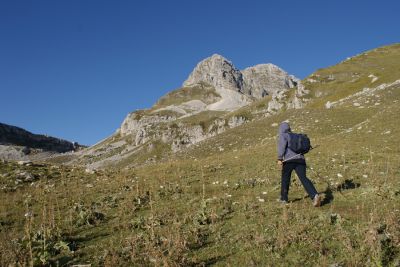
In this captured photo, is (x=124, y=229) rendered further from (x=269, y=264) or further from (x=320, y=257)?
(x=320, y=257)

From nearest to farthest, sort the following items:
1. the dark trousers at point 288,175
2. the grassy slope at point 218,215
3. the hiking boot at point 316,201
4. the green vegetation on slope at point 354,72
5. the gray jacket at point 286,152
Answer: the grassy slope at point 218,215
the hiking boot at point 316,201
the dark trousers at point 288,175
the gray jacket at point 286,152
the green vegetation on slope at point 354,72

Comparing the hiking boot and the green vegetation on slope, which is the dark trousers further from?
the green vegetation on slope

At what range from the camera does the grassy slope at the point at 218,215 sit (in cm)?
1004

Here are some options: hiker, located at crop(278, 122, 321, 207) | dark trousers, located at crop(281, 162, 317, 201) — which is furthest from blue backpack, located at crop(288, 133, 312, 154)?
dark trousers, located at crop(281, 162, 317, 201)

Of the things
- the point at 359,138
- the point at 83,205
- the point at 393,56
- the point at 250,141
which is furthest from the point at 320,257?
the point at 393,56

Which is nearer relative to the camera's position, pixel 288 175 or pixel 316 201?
pixel 316 201

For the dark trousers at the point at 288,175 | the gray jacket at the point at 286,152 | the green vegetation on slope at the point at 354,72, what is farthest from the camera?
the green vegetation on slope at the point at 354,72

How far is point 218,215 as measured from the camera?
13852mm

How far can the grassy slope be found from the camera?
10.0 meters

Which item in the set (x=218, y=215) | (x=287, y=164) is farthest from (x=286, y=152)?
(x=218, y=215)

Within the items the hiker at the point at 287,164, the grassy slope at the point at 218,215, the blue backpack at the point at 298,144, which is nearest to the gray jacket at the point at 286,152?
the hiker at the point at 287,164

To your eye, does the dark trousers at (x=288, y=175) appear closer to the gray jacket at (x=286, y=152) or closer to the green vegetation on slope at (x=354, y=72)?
the gray jacket at (x=286, y=152)

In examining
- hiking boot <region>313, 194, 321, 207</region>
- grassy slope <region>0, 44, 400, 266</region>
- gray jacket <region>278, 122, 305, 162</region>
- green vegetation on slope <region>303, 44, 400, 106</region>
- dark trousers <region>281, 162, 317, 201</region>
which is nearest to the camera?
grassy slope <region>0, 44, 400, 266</region>

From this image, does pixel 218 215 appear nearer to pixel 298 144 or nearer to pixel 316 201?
pixel 316 201
